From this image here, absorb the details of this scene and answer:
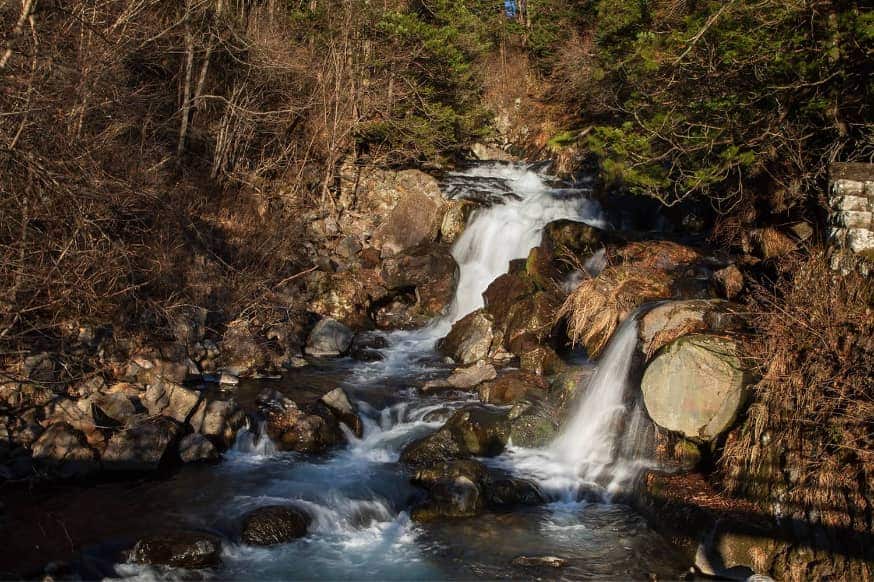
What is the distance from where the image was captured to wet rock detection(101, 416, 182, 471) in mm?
7762

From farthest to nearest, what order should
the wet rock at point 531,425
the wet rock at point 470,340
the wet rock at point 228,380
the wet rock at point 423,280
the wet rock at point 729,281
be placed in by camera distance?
the wet rock at point 423,280 < the wet rock at point 470,340 < the wet rock at point 228,380 < the wet rock at point 729,281 < the wet rock at point 531,425

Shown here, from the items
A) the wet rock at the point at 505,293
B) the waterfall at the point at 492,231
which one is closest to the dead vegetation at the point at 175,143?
the waterfall at the point at 492,231

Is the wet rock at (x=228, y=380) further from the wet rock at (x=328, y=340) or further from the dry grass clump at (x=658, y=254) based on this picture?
the dry grass clump at (x=658, y=254)

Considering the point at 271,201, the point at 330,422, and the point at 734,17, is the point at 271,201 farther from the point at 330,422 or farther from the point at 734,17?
the point at 734,17

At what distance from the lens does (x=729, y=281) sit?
9.62 m

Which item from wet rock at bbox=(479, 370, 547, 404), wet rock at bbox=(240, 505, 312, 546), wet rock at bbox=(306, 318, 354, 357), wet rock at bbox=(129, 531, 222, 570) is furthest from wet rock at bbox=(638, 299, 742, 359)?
wet rock at bbox=(306, 318, 354, 357)

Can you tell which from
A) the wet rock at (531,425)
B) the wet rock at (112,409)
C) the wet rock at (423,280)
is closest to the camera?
the wet rock at (112,409)

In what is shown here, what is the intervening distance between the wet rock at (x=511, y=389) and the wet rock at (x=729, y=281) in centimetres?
298

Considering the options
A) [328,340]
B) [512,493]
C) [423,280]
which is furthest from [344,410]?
[423,280]

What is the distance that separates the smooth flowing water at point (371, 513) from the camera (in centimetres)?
625

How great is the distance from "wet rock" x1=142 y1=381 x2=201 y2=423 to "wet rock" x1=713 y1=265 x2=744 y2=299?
24.9 feet

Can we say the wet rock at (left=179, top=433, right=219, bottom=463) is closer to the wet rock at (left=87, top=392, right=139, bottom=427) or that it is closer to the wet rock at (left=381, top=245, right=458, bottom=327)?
the wet rock at (left=87, top=392, right=139, bottom=427)

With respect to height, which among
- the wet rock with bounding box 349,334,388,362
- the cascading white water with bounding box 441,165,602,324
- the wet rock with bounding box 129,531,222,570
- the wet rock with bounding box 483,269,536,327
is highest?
the cascading white water with bounding box 441,165,602,324

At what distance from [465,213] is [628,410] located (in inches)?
361
